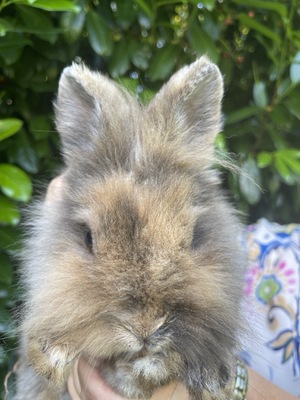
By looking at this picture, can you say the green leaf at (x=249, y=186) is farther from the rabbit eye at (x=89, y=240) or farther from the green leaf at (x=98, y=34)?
the rabbit eye at (x=89, y=240)

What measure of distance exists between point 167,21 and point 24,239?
3.02 feet

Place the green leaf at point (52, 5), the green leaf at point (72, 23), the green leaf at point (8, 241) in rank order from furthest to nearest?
the green leaf at point (72, 23) → the green leaf at point (8, 241) → the green leaf at point (52, 5)

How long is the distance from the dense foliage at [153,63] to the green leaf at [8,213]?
53 mm

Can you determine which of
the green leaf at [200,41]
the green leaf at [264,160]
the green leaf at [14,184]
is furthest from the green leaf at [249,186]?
Result: the green leaf at [14,184]

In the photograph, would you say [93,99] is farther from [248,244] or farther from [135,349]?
[248,244]

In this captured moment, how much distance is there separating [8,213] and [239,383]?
71 centimetres

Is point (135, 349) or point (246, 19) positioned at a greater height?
point (246, 19)

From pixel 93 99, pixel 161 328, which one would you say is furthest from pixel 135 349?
pixel 93 99

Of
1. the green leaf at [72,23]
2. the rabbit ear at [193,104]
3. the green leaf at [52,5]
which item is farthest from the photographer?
the green leaf at [72,23]

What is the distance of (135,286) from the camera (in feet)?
2.81

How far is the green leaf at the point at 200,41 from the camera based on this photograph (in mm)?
1680

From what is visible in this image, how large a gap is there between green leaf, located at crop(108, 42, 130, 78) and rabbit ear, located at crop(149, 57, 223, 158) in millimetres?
566

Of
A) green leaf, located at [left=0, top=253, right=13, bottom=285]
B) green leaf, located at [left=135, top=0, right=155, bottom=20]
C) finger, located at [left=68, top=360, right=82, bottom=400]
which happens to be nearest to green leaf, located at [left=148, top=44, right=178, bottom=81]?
green leaf, located at [left=135, top=0, right=155, bottom=20]

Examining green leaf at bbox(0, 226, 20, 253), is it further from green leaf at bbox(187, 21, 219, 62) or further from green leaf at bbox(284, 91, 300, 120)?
green leaf at bbox(284, 91, 300, 120)
